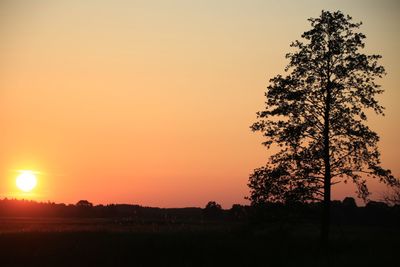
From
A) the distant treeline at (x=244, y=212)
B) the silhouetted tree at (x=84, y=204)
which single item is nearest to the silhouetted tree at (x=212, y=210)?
the distant treeline at (x=244, y=212)

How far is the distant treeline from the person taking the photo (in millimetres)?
29703

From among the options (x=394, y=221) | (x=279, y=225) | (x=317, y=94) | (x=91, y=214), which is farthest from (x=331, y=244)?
(x=91, y=214)

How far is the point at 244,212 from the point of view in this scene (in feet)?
119

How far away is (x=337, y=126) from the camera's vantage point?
2931 cm

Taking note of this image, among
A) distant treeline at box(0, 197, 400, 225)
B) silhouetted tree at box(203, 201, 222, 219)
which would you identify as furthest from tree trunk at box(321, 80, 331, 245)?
Result: silhouetted tree at box(203, 201, 222, 219)

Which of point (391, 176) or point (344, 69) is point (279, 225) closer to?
point (391, 176)

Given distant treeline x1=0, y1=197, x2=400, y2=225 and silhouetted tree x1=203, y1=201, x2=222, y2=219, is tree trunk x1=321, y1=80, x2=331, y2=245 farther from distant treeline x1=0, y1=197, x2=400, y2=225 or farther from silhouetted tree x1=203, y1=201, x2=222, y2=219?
silhouetted tree x1=203, y1=201, x2=222, y2=219

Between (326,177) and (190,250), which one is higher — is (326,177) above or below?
above

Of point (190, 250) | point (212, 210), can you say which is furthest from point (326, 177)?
point (212, 210)

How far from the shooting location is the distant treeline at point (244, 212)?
29.7 metres

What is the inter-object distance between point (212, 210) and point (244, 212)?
3046 inches

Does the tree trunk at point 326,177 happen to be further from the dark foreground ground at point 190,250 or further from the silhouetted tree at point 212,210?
the silhouetted tree at point 212,210

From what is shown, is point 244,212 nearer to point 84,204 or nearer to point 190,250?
point 190,250

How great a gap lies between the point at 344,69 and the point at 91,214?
79.8m
